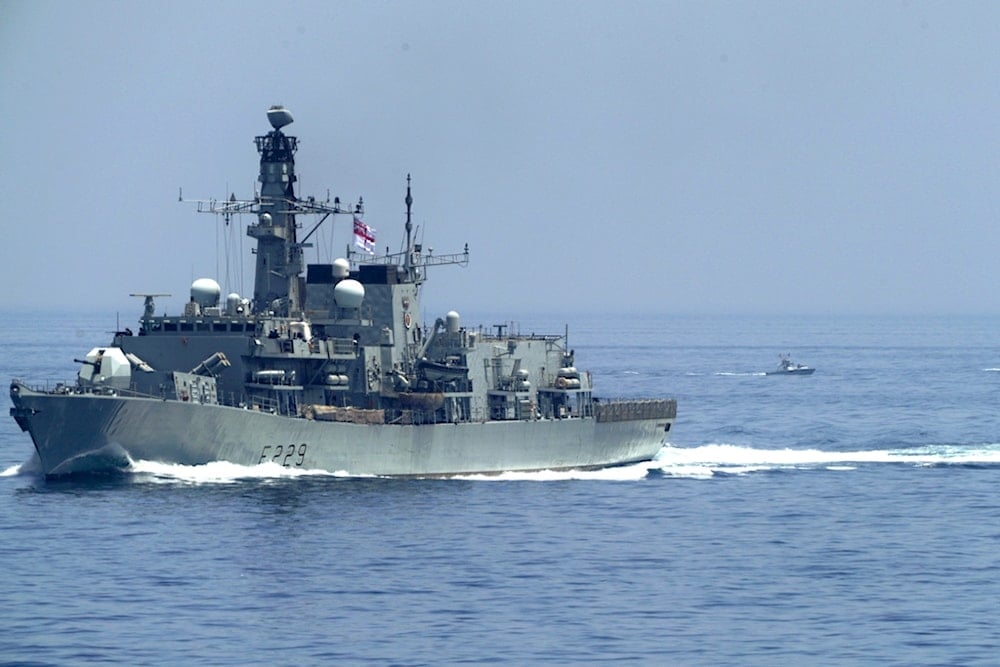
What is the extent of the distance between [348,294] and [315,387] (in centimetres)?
392

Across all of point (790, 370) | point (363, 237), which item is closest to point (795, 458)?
point (363, 237)

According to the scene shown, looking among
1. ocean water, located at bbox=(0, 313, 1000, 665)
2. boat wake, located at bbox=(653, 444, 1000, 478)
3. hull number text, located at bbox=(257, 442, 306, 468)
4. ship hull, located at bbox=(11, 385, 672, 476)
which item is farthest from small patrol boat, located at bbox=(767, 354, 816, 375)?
hull number text, located at bbox=(257, 442, 306, 468)

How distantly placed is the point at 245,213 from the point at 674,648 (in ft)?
108

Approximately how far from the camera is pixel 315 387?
59.8 meters

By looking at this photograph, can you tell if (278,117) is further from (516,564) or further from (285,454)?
(516,564)

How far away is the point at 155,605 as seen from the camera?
3844cm

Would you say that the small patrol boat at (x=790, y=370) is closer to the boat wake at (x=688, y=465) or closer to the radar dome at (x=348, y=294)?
the boat wake at (x=688, y=465)

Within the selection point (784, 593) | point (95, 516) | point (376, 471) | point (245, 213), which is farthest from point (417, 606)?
point (245, 213)

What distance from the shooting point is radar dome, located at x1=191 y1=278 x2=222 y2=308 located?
60750 mm

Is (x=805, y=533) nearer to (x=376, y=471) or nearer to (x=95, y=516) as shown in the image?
(x=376, y=471)

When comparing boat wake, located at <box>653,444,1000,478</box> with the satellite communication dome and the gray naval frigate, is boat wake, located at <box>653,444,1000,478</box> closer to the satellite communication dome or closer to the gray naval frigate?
the gray naval frigate

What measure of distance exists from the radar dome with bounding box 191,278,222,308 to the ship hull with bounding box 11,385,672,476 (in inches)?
308

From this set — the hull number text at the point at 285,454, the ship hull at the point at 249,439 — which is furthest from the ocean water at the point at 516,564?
the ship hull at the point at 249,439

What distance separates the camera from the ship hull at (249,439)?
5219 centimetres
